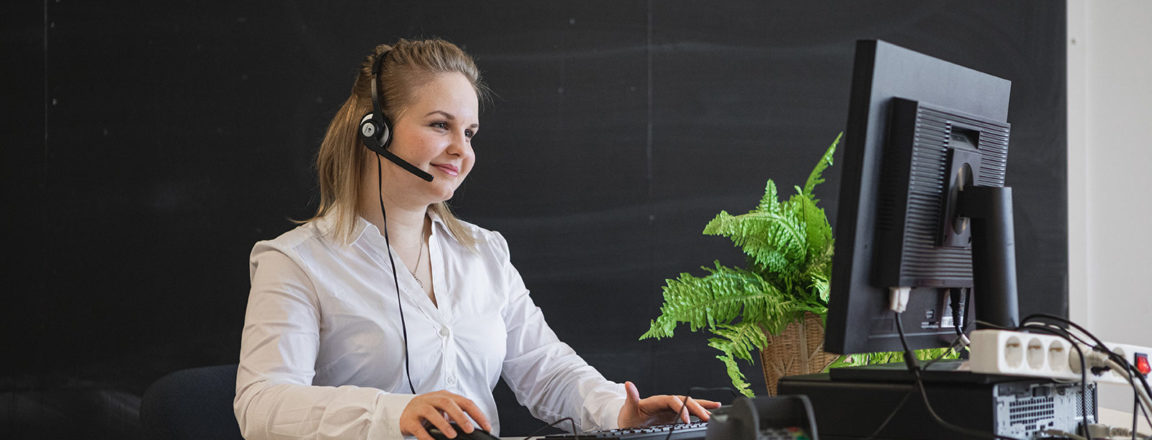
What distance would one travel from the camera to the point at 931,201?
42.8 inches

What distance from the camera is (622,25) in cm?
264

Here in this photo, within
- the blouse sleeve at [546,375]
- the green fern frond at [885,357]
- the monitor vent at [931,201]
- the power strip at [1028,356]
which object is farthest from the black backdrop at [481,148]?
the power strip at [1028,356]

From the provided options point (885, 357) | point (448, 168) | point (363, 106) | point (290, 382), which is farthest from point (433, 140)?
point (885, 357)

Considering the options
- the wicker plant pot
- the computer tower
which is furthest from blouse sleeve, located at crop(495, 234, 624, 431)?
the computer tower

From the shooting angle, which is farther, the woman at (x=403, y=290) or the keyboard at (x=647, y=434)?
the woman at (x=403, y=290)

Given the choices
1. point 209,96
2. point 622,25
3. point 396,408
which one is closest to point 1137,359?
point 396,408

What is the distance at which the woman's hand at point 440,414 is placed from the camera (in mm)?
1151

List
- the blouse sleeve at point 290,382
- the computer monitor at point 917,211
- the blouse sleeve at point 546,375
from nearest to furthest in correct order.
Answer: the computer monitor at point 917,211
the blouse sleeve at point 290,382
the blouse sleeve at point 546,375

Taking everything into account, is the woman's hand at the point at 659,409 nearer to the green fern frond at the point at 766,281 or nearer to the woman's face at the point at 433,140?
the green fern frond at the point at 766,281

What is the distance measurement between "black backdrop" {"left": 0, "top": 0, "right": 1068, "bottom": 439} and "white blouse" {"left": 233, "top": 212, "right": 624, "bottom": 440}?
0.61m

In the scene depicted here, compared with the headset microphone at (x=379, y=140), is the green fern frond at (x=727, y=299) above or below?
below

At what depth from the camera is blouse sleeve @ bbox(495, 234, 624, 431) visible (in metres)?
1.69

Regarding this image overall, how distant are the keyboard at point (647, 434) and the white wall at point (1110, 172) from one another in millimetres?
2282

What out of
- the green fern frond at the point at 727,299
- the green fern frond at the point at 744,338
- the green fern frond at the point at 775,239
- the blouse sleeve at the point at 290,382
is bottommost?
the blouse sleeve at the point at 290,382
